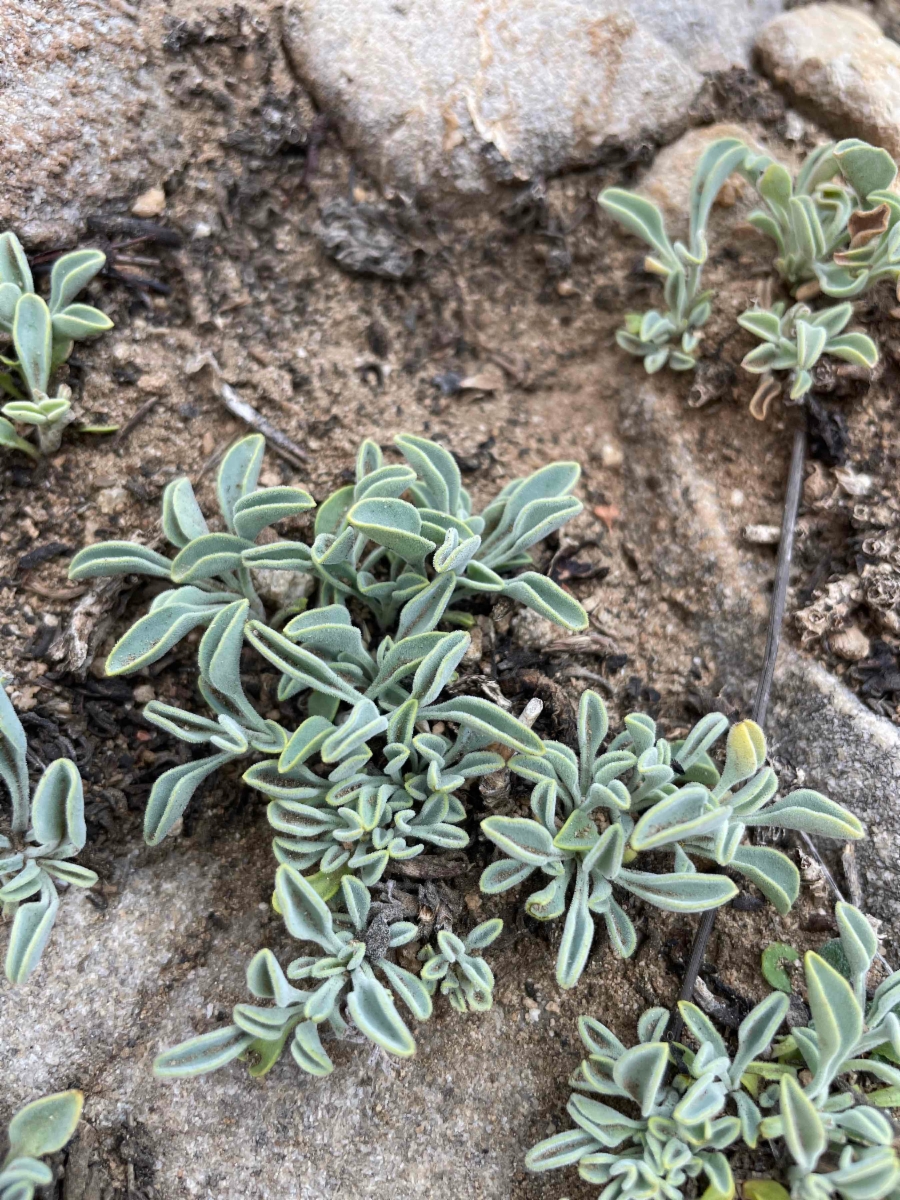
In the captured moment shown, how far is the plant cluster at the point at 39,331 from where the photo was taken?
2447 mm

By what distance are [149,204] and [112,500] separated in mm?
1014

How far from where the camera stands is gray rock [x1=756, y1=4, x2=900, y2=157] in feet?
9.74

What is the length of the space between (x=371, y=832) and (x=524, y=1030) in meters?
0.67

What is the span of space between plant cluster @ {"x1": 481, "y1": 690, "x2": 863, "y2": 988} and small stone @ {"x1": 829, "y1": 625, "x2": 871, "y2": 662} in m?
0.54

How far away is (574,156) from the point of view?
3.10 meters

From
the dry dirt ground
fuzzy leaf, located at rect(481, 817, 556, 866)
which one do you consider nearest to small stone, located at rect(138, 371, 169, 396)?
the dry dirt ground

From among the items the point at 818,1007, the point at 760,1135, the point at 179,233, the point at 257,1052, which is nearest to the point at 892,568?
the point at 818,1007

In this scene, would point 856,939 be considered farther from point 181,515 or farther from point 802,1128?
point 181,515

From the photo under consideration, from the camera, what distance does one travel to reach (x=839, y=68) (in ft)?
10.0

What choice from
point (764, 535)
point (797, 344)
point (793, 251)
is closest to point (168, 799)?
point (764, 535)

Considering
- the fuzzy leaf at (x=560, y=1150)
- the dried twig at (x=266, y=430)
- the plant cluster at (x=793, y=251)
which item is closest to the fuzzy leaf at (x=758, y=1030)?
the fuzzy leaf at (x=560, y=1150)

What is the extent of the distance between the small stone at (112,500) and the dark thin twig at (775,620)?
202 centimetres

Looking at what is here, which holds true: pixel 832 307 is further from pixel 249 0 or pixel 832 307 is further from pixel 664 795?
pixel 249 0

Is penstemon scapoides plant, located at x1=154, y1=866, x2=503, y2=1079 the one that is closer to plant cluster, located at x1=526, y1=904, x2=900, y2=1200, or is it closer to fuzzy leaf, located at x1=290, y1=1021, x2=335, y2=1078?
fuzzy leaf, located at x1=290, y1=1021, x2=335, y2=1078
